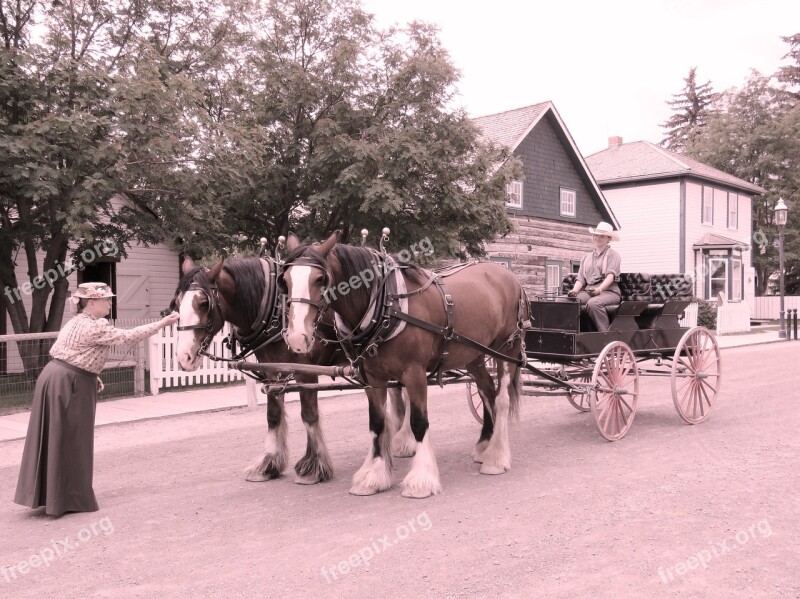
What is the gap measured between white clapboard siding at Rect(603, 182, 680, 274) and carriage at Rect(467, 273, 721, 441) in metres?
22.9

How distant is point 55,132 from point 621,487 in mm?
8917

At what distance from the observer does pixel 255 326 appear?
5891 mm

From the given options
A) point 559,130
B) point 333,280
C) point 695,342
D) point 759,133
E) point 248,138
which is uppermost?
point 759,133

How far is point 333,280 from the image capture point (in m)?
5.14

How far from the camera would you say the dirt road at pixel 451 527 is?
152 inches

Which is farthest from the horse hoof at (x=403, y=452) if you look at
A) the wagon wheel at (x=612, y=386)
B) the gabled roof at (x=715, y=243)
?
the gabled roof at (x=715, y=243)

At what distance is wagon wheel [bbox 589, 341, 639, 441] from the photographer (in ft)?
23.8

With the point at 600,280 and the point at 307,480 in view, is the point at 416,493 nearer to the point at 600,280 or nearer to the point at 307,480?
the point at 307,480

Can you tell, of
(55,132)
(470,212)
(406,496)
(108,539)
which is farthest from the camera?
(470,212)

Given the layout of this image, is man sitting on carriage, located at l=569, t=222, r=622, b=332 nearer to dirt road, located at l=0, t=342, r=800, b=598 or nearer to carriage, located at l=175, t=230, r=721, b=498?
carriage, located at l=175, t=230, r=721, b=498

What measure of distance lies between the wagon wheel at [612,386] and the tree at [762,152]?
105ft

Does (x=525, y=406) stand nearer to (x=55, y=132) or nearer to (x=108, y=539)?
(x=108, y=539)

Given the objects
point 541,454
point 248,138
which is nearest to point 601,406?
point 541,454

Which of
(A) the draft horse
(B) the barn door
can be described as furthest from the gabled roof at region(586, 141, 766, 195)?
(A) the draft horse
